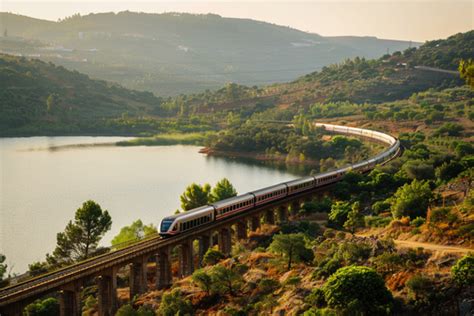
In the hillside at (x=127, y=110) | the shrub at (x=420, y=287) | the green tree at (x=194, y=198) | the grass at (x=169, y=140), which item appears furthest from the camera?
the hillside at (x=127, y=110)

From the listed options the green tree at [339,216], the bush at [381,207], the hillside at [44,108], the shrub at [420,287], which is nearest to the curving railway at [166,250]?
the green tree at [339,216]

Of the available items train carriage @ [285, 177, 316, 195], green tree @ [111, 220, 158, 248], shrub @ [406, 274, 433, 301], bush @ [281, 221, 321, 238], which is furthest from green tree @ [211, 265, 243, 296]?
train carriage @ [285, 177, 316, 195]

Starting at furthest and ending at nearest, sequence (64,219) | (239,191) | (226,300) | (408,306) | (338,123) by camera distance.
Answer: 1. (338,123)
2. (239,191)
3. (64,219)
4. (226,300)
5. (408,306)

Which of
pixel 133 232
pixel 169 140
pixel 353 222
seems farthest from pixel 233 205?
pixel 169 140

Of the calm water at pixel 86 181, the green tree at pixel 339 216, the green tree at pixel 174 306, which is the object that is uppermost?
the green tree at pixel 339 216

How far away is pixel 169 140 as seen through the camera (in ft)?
513

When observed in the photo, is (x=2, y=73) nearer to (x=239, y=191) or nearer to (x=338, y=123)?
(x=338, y=123)

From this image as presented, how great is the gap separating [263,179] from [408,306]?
76.2 m

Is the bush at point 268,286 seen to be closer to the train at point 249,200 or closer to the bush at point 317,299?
the bush at point 317,299

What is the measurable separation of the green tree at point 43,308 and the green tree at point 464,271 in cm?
2618

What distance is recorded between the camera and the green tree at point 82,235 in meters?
52.4

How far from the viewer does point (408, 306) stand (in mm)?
29797

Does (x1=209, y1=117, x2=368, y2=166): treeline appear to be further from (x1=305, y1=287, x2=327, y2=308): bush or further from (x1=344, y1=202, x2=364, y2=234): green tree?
(x1=305, y1=287, x2=327, y2=308): bush

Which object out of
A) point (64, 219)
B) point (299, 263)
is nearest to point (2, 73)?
point (64, 219)
